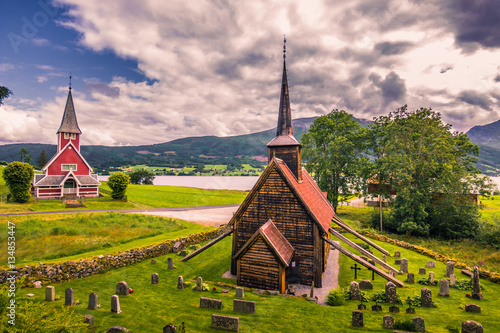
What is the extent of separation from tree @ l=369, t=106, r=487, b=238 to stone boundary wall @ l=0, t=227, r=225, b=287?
100ft

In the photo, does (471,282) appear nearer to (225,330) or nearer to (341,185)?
(225,330)

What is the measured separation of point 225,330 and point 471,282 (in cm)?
1544

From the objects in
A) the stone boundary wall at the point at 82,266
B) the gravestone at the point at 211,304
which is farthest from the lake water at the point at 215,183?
the gravestone at the point at 211,304

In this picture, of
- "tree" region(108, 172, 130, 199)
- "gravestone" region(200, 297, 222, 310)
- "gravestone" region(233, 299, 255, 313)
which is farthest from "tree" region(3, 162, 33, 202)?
"gravestone" region(233, 299, 255, 313)

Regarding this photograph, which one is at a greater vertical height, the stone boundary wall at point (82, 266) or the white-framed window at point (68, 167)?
the white-framed window at point (68, 167)

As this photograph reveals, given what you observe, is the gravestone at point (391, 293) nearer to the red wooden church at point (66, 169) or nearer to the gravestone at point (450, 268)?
the gravestone at point (450, 268)

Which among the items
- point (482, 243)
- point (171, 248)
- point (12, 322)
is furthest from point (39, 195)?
point (482, 243)

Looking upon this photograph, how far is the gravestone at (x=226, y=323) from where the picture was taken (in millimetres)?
9469

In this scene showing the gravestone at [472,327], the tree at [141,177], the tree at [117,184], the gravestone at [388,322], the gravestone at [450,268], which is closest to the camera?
the gravestone at [472,327]

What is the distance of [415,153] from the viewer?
33.8 meters

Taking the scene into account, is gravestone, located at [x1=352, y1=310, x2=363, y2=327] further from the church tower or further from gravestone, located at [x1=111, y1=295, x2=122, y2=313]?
gravestone, located at [x1=111, y1=295, x2=122, y2=313]

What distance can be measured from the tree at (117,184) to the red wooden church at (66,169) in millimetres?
3231

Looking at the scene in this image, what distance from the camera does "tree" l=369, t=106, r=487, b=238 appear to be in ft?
104

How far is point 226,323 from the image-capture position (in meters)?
9.57
